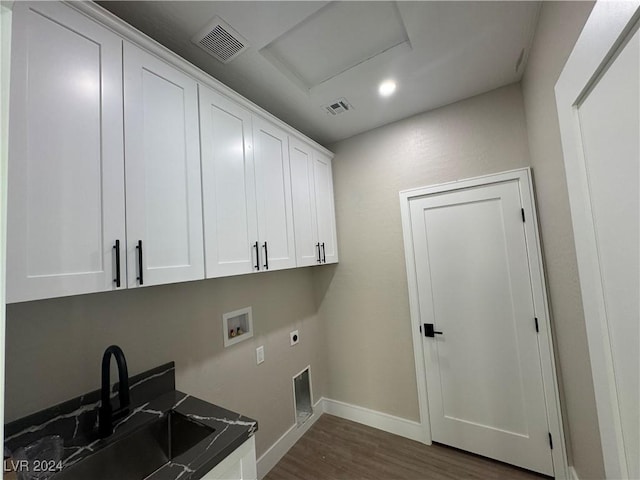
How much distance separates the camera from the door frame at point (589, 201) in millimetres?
724

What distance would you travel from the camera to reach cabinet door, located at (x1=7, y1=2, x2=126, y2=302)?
2.66 ft

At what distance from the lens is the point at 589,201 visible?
92 centimetres

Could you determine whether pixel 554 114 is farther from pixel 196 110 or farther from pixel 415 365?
pixel 415 365

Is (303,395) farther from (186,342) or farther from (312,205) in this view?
(312,205)

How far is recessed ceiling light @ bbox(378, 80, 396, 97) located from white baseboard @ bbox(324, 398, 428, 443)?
2.66 m

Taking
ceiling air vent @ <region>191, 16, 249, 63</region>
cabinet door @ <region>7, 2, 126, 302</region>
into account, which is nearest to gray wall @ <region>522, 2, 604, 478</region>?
ceiling air vent @ <region>191, 16, 249, 63</region>

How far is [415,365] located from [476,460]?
734mm

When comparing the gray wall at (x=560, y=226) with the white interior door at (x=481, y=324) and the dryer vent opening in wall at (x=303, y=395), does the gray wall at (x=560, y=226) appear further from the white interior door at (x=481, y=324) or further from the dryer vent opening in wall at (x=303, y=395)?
the dryer vent opening in wall at (x=303, y=395)

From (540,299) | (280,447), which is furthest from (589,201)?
A: (280,447)

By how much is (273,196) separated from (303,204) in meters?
0.37

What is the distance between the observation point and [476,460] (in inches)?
77.8

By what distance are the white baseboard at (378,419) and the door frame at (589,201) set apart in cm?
151

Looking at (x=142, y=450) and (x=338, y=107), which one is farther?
(x=338, y=107)

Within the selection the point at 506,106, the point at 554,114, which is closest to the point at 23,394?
the point at 554,114
